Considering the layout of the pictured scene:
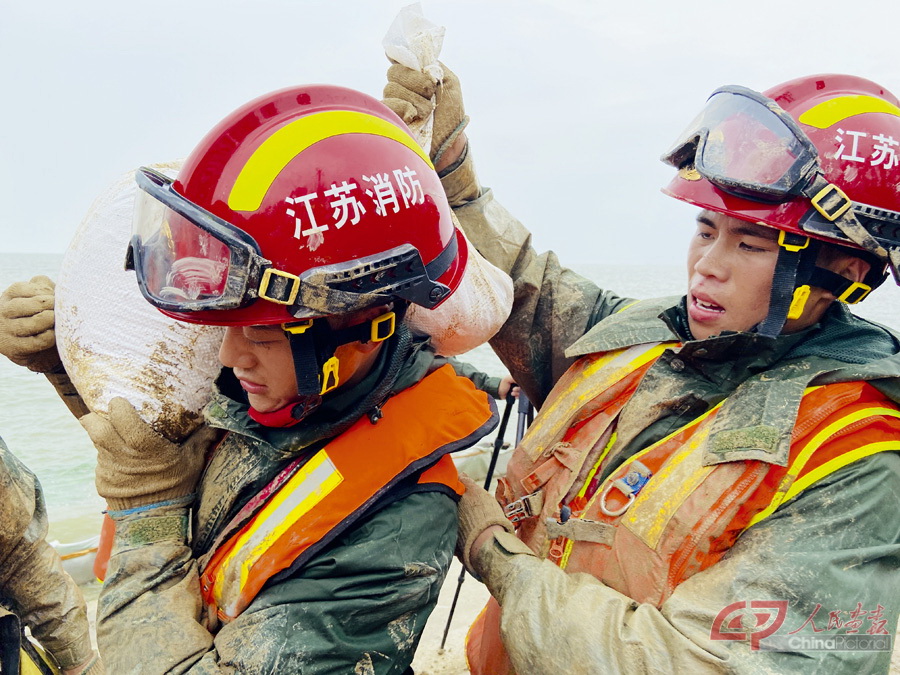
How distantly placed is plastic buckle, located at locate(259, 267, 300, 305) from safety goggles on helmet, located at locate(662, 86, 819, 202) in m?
1.42

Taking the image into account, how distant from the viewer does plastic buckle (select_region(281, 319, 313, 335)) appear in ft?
6.23

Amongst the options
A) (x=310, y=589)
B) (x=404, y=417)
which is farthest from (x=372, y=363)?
(x=310, y=589)

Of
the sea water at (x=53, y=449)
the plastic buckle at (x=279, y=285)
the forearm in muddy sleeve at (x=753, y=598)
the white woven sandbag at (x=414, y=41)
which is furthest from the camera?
the sea water at (x=53, y=449)

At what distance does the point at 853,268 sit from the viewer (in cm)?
241

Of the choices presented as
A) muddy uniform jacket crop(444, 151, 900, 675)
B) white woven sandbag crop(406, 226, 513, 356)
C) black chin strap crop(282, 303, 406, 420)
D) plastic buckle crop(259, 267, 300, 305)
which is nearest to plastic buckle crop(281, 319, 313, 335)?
black chin strap crop(282, 303, 406, 420)

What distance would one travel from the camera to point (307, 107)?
1.89 meters

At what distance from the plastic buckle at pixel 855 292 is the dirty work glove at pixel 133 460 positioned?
2198 millimetres

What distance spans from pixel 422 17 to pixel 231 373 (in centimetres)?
145

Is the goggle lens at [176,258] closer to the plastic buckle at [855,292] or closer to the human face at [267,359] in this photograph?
the human face at [267,359]

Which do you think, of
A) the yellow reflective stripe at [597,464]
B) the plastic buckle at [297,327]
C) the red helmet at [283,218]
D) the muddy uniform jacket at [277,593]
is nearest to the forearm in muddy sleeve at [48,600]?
the muddy uniform jacket at [277,593]

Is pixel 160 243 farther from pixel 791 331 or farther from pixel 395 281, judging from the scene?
pixel 791 331

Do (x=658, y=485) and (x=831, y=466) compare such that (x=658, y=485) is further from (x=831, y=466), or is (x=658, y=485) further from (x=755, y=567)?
(x=831, y=466)

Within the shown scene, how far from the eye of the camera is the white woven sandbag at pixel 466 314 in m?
2.40

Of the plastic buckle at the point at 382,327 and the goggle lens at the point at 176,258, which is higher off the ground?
the goggle lens at the point at 176,258
